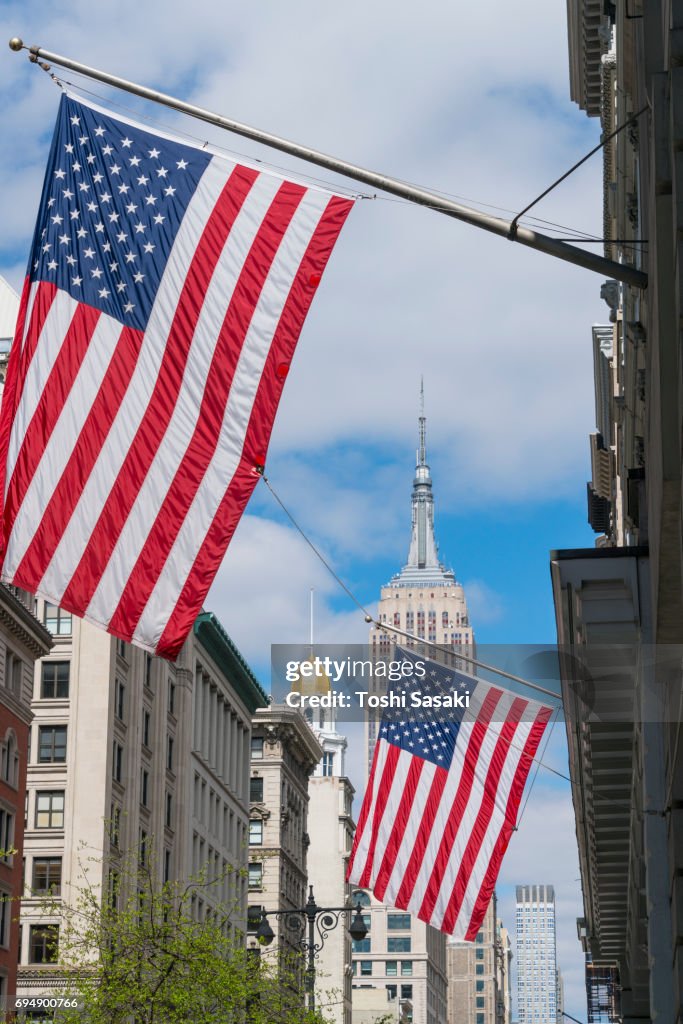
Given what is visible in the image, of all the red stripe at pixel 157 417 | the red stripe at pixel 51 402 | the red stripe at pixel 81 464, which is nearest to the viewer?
the red stripe at pixel 157 417

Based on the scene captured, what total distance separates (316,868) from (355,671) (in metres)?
130

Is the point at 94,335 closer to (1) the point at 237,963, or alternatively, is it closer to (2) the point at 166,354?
(2) the point at 166,354

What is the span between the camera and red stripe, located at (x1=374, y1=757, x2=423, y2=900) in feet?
92.5

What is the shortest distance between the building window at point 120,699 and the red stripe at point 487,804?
51.1 metres

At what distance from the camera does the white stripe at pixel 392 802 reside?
1117 inches

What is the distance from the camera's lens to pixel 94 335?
16047 millimetres

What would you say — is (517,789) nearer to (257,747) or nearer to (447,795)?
(447,795)

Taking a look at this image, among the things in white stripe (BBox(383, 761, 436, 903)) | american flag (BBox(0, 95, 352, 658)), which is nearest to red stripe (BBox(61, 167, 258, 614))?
american flag (BBox(0, 95, 352, 658))

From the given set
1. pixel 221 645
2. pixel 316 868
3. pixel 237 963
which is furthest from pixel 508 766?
pixel 316 868

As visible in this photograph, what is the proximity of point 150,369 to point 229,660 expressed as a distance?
89.0 m

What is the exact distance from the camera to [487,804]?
89.5ft

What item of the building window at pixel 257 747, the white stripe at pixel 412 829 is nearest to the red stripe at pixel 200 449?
the white stripe at pixel 412 829

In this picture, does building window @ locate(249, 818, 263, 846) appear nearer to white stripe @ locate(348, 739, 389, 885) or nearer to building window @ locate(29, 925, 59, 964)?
building window @ locate(29, 925, 59, 964)

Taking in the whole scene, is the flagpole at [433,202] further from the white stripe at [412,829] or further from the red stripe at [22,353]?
the white stripe at [412,829]
